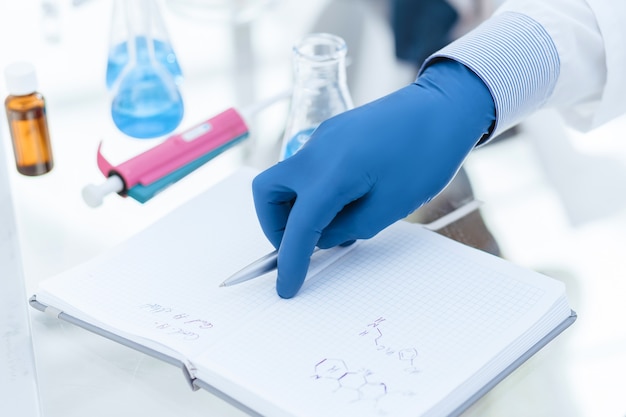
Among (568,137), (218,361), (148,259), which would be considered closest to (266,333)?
(218,361)

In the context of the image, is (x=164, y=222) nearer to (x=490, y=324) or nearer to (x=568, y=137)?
(x=490, y=324)

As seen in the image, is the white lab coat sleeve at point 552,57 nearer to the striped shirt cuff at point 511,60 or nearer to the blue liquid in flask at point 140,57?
the striped shirt cuff at point 511,60

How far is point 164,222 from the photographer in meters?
1.00

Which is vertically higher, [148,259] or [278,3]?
[278,3]

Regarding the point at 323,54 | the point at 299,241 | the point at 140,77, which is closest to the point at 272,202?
the point at 299,241

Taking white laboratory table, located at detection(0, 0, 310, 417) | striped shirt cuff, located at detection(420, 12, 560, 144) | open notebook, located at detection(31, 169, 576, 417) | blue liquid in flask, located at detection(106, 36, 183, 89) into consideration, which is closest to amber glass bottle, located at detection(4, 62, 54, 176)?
white laboratory table, located at detection(0, 0, 310, 417)

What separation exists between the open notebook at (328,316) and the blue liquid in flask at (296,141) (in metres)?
0.15

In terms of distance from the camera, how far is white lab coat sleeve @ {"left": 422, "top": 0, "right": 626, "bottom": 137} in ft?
3.34

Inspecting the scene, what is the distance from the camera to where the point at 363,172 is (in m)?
0.90

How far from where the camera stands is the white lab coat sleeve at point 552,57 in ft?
3.34

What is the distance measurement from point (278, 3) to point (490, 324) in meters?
0.83

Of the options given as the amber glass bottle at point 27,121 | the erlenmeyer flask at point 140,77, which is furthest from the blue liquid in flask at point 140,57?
the amber glass bottle at point 27,121

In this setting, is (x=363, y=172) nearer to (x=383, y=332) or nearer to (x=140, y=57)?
(x=383, y=332)

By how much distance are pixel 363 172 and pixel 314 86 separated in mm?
233
